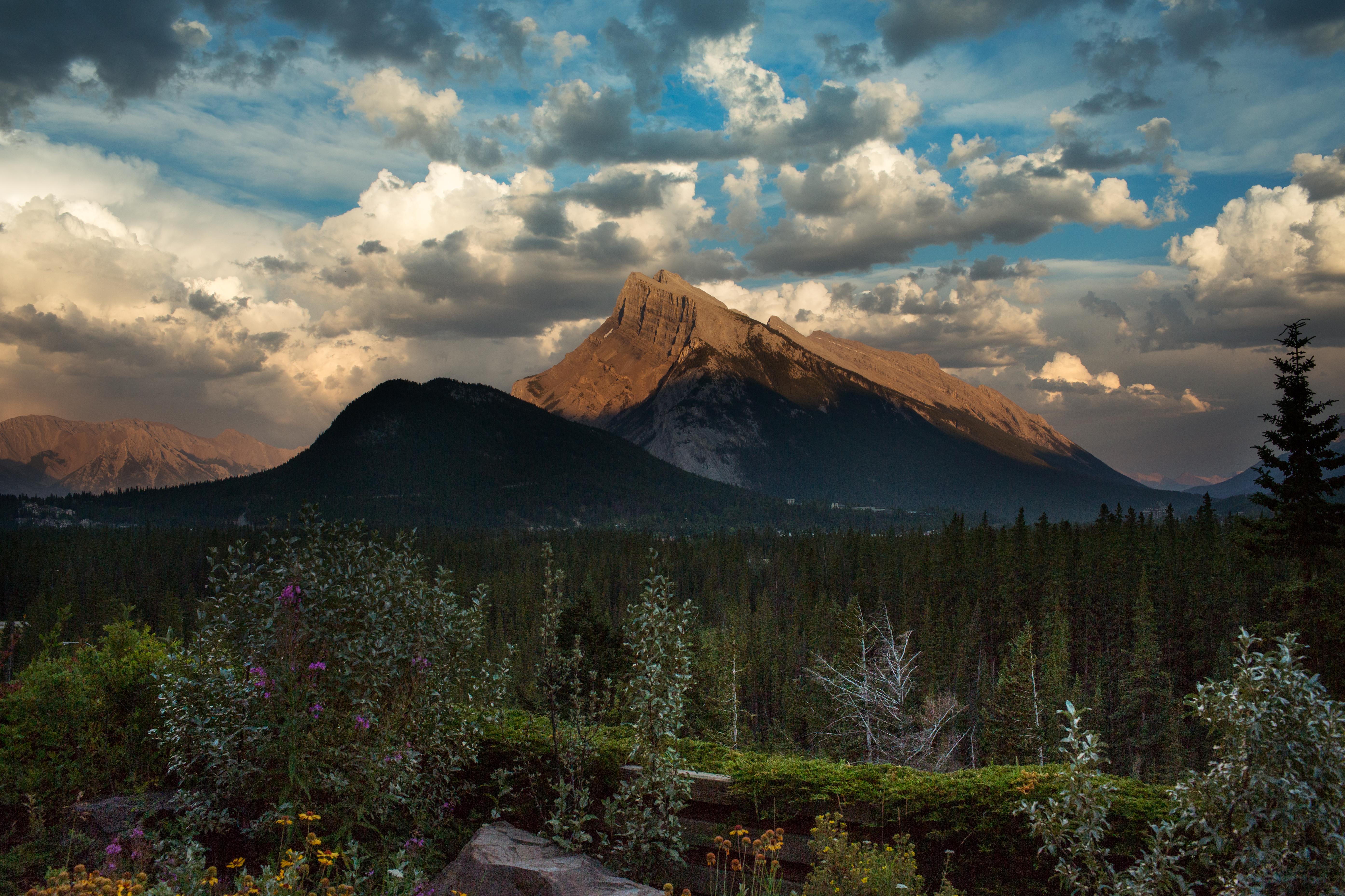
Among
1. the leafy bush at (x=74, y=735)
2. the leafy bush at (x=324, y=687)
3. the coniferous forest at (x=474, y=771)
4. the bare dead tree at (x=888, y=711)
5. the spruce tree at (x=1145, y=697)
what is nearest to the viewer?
the coniferous forest at (x=474, y=771)

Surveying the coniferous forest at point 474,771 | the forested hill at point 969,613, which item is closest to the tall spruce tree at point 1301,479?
the forested hill at point 969,613

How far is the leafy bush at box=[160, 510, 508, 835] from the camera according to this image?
777 centimetres

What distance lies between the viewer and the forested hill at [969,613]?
49938mm

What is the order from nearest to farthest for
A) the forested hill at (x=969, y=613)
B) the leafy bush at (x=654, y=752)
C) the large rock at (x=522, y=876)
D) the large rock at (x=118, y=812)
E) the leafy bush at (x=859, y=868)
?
the large rock at (x=522, y=876) → the leafy bush at (x=859, y=868) → the leafy bush at (x=654, y=752) → the large rock at (x=118, y=812) → the forested hill at (x=969, y=613)

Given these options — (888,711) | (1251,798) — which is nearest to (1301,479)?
(888,711)

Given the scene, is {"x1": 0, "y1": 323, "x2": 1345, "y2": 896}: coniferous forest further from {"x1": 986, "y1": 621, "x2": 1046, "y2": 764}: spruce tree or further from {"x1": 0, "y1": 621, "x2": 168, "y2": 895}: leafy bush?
{"x1": 986, "y1": 621, "x2": 1046, "y2": 764}: spruce tree

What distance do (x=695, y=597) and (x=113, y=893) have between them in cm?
10819

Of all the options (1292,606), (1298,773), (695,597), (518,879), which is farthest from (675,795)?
(695,597)

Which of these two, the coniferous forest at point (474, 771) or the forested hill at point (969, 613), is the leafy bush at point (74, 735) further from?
the forested hill at point (969, 613)

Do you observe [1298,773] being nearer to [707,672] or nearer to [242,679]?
[242,679]

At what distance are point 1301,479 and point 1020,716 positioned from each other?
1759 cm

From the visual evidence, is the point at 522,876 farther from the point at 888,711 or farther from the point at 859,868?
the point at 888,711

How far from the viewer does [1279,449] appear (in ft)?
86.4

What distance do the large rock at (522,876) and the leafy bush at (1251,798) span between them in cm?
386
